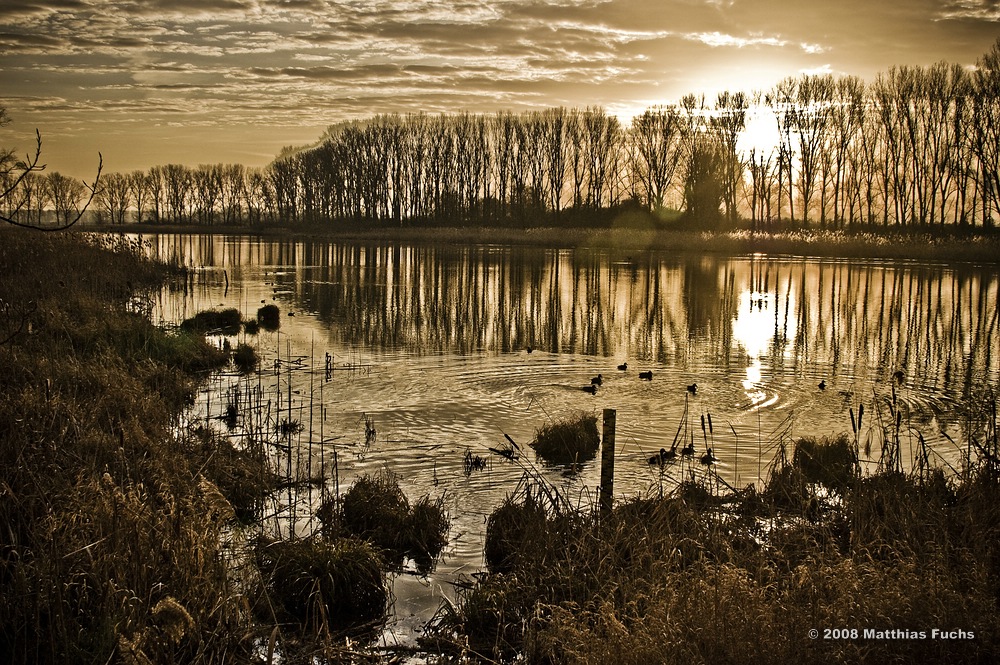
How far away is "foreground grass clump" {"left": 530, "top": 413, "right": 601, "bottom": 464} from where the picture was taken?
10.1 m

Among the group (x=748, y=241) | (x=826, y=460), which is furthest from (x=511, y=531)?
(x=748, y=241)

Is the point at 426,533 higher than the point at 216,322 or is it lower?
lower

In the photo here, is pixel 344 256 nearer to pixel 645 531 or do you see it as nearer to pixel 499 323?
pixel 499 323

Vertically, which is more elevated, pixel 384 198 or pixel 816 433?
pixel 384 198

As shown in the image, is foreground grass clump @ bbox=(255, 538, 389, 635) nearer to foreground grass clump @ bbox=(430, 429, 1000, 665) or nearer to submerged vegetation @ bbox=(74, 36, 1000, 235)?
foreground grass clump @ bbox=(430, 429, 1000, 665)

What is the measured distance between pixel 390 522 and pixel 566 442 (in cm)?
337

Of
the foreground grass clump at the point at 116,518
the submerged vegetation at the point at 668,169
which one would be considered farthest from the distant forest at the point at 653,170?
the foreground grass clump at the point at 116,518

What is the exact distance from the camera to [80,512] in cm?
573

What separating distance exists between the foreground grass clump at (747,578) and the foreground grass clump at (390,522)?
56 cm

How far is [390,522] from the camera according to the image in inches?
294

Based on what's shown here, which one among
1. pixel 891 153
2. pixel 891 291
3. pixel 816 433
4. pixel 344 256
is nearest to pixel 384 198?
pixel 344 256

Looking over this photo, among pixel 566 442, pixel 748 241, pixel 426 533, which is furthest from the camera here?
pixel 748 241

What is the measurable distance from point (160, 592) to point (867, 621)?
4645 millimetres

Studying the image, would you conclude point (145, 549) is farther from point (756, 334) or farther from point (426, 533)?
point (756, 334)
